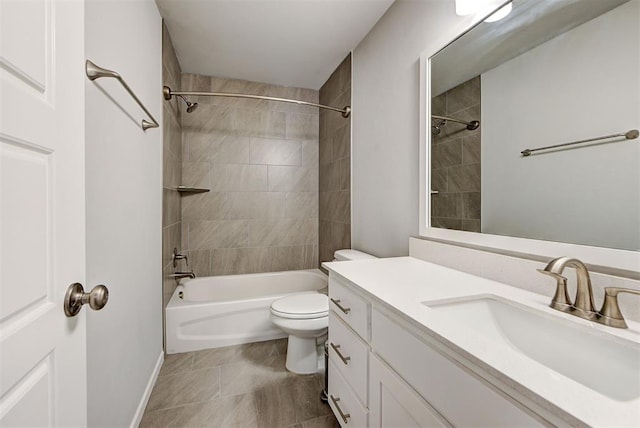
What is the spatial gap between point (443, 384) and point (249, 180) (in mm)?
2633

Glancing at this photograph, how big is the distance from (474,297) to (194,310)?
1980 millimetres

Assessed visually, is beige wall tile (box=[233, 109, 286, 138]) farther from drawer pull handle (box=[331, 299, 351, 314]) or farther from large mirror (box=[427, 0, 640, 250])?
drawer pull handle (box=[331, 299, 351, 314])

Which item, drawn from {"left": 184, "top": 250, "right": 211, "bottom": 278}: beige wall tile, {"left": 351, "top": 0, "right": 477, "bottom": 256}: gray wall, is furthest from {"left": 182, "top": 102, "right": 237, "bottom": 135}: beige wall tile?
{"left": 351, "top": 0, "right": 477, "bottom": 256}: gray wall

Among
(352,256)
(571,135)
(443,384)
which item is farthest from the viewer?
(352,256)

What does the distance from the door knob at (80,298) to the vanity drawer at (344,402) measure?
3.01 feet

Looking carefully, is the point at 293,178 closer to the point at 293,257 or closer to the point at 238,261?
the point at 293,257

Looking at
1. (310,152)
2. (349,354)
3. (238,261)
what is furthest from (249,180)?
(349,354)

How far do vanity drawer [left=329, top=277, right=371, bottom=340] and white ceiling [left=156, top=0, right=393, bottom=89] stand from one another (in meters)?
1.75

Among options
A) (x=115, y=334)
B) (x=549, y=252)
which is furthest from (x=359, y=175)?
(x=115, y=334)

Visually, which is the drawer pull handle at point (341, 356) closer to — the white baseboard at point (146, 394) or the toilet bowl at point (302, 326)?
the toilet bowl at point (302, 326)

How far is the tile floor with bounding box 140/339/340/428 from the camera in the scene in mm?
1435

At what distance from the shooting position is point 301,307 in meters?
1.83

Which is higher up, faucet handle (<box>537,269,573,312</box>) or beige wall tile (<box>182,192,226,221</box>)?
beige wall tile (<box>182,192,226,221</box>)

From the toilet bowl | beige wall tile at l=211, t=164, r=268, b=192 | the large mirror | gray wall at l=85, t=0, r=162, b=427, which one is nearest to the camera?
the large mirror
